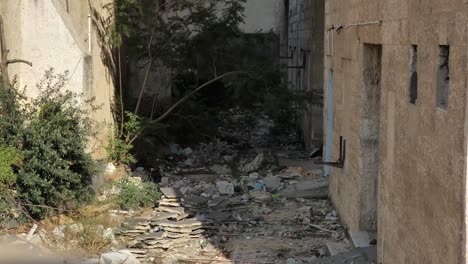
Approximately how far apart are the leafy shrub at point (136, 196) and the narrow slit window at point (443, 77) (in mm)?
7069

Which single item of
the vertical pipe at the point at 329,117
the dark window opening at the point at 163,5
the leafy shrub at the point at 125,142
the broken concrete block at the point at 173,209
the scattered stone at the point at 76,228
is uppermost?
the dark window opening at the point at 163,5

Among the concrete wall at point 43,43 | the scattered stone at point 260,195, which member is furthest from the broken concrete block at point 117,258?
the concrete wall at point 43,43

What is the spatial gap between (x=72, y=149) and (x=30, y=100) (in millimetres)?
1242

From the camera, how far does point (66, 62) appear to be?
1306cm

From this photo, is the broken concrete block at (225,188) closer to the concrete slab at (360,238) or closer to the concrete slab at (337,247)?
the concrete slab at (337,247)

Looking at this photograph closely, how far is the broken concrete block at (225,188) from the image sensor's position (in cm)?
1373

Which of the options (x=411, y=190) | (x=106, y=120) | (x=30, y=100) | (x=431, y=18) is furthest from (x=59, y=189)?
(x=431, y=18)

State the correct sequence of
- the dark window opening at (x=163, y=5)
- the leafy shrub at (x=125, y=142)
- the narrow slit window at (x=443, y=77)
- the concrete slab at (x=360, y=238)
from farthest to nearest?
the dark window opening at (x=163, y=5)
the leafy shrub at (x=125, y=142)
the concrete slab at (x=360, y=238)
the narrow slit window at (x=443, y=77)

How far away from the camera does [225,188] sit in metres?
13.8

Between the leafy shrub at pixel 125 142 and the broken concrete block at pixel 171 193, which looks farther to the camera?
the leafy shrub at pixel 125 142

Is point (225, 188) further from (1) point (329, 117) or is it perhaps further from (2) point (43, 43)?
(2) point (43, 43)

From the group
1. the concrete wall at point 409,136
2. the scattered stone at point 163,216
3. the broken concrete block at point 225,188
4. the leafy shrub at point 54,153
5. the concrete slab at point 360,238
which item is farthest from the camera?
the broken concrete block at point 225,188

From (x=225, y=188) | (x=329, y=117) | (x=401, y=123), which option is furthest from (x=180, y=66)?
(x=401, y=123)

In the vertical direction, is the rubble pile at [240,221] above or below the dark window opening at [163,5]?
below
